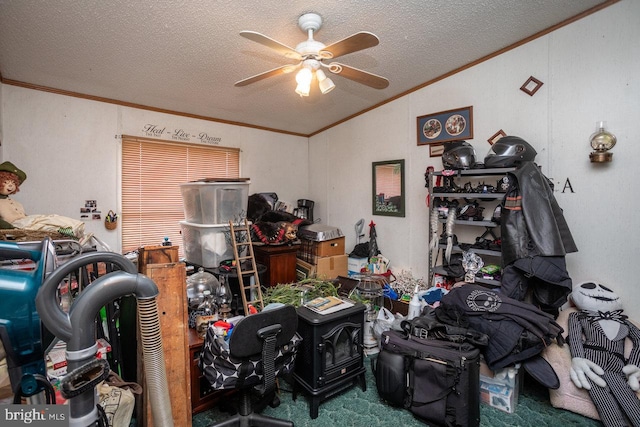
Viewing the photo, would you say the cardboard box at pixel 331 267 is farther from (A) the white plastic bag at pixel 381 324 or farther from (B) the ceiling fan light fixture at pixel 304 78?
(B) the ceiling fan light fixture at pixel 304 78

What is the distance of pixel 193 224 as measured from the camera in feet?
11.2

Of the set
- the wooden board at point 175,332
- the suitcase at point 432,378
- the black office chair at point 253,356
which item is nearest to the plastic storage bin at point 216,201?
Answer: the wooden board at point 175,332

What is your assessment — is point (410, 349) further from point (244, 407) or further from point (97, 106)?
point (97, 106)

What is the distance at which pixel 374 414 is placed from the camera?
2.04m

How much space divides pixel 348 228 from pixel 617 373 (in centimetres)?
330

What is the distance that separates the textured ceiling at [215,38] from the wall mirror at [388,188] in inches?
41.1

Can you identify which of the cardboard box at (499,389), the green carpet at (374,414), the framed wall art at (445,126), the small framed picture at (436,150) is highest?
the framed wall art at (445,126)

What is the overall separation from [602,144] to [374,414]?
108 inches

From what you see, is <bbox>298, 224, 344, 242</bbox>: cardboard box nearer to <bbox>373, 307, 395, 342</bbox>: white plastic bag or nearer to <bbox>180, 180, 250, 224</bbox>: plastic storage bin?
<bbox>180, 180, 250, 224</bbox>: plastic storage bin

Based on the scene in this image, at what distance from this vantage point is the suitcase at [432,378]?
6.09 feet

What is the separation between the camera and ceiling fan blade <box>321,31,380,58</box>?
1.80 meters

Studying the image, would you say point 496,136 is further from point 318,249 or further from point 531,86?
point 318,249

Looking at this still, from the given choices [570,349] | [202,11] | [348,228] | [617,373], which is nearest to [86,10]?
[202,11]

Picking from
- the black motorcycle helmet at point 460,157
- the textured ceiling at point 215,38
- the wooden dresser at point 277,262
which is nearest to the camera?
the textured ceiling at point 215,38
